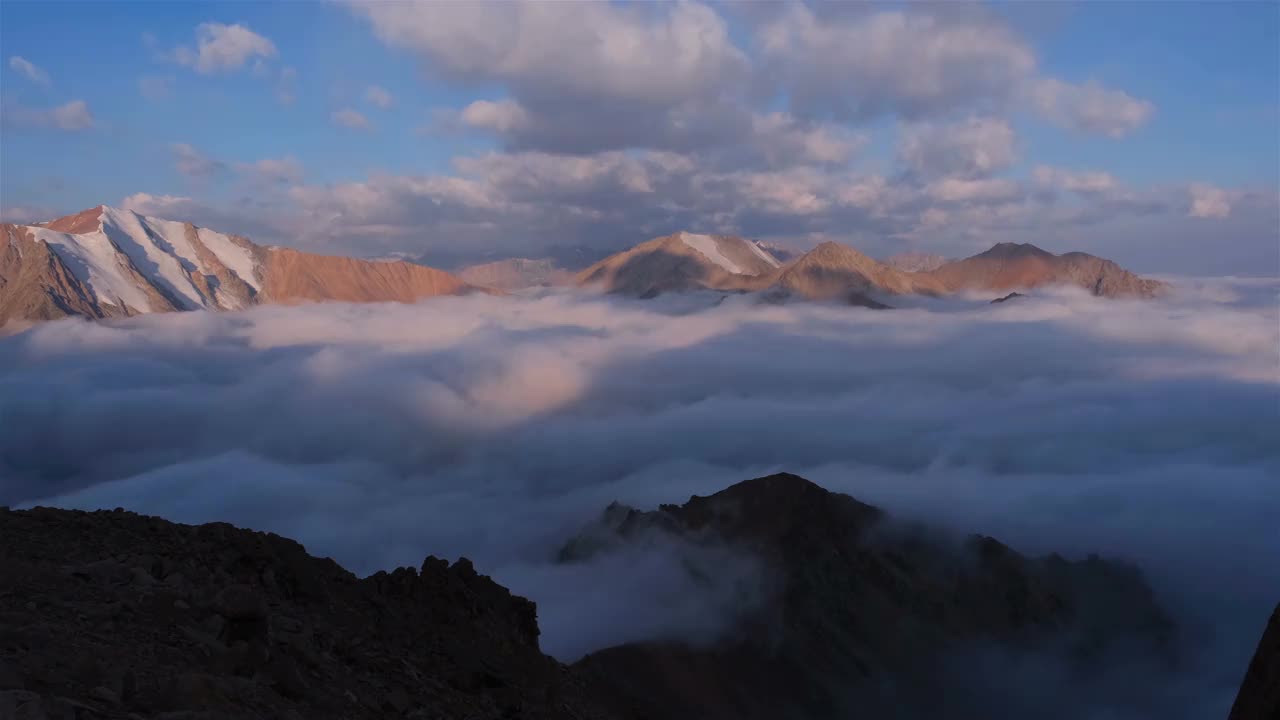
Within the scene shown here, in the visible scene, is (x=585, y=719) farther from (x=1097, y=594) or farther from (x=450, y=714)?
(x=1097, y=594)

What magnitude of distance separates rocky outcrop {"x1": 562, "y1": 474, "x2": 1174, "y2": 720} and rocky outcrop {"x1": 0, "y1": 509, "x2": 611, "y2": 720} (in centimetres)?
5723

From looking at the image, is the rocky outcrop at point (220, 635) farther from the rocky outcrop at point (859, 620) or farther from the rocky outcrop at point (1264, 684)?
the rocky outcrop at point (859, 620)

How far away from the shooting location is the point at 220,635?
1838cm

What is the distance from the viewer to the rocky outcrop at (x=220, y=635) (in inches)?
566

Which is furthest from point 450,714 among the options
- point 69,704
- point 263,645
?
point 69,704

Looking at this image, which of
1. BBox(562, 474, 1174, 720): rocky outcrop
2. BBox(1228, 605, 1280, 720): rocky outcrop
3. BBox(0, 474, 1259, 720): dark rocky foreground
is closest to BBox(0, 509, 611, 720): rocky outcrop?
BBox(0, 474, 1259, 720): dark rocky foreground

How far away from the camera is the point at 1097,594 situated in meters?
155

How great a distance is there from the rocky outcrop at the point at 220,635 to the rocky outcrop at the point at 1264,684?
15948 millimetres

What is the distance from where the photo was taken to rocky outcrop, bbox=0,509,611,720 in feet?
47.2

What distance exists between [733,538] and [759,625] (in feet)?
42.5

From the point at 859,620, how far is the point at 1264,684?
105 metres

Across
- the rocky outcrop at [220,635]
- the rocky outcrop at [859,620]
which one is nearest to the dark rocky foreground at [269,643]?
the rocky outcrop at [220,635]

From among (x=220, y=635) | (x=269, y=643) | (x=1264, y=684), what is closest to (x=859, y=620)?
(x=1264, y=684)

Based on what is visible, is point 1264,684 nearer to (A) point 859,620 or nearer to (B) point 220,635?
(B) point 220,635
